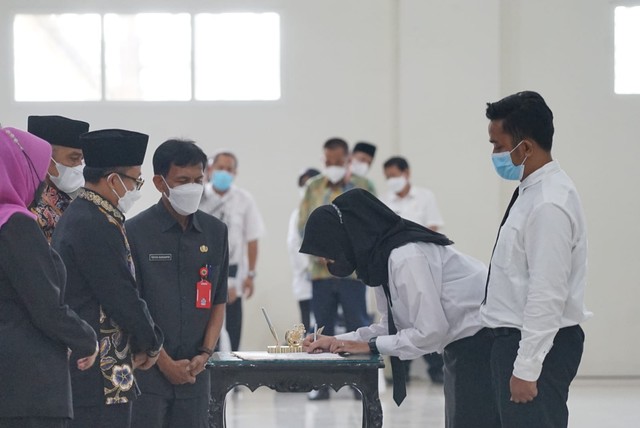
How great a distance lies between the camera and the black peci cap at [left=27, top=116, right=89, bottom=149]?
401cm

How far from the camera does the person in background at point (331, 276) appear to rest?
7160 millimetres

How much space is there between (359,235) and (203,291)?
658mm

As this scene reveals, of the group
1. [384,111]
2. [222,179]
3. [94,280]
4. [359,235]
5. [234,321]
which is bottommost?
[234,321]

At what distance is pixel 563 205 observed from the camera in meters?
3.04

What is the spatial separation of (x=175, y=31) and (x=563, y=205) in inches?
250

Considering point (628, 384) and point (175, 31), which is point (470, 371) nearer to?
point (628, 384)

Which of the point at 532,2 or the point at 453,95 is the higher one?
the point at 532,2

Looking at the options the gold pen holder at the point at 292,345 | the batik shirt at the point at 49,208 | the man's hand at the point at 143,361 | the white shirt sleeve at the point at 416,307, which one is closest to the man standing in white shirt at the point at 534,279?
the white shirt sleeve at the point at 416,307

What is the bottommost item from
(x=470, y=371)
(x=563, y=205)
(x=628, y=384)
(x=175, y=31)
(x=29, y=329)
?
(x=628, y=384)

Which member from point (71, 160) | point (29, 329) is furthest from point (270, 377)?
point (71, 160)

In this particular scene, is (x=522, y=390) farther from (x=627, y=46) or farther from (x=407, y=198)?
(x=627, y=46)

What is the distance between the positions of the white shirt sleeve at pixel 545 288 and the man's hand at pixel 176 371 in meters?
1.24

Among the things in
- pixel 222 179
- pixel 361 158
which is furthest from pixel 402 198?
pixel 222 179

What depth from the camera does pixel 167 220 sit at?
390 cm
